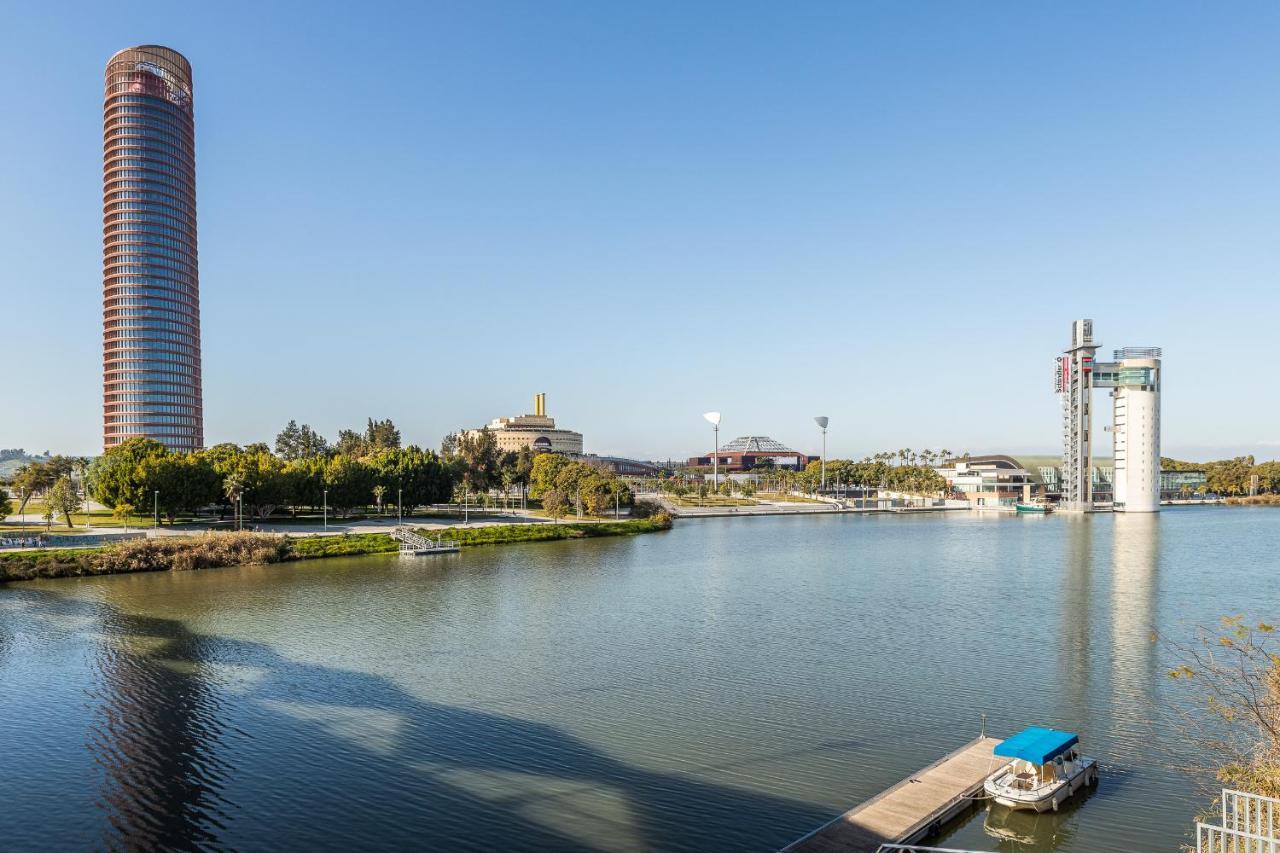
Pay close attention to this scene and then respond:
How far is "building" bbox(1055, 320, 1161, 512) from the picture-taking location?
167m

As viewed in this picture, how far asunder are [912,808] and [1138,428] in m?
177

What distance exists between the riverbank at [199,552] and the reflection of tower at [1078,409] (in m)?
136

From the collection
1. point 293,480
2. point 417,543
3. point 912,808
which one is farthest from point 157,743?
point 293,480

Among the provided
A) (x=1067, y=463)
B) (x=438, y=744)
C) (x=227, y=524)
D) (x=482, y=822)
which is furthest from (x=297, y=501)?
(x=1067, y=463)

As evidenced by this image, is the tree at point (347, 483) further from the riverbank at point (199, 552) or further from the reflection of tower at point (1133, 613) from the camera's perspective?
the reflection of tower at point (1133, 613)

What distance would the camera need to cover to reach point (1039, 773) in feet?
73.9

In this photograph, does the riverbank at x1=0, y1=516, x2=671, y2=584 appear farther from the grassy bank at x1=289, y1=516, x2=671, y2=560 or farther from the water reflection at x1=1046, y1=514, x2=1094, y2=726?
the water reflection at x1=1046, y1=514, x2=1094, y2=726


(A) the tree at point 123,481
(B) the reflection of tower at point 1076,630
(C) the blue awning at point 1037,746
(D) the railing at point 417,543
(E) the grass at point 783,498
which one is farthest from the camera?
(E) the grass at point 783,498

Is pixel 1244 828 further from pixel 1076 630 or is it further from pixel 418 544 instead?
pixel 418 544

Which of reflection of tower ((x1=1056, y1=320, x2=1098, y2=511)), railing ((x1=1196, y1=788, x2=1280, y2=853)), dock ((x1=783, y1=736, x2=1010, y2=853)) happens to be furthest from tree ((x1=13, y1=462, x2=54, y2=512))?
reflection of tower ((x1=1056, y1=320, x2=1098, y2=511))

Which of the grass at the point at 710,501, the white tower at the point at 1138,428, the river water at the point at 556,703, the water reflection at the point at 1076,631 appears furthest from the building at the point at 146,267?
the white tower at the point at 1138,428

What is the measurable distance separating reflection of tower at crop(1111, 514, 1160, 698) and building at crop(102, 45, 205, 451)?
562 ft

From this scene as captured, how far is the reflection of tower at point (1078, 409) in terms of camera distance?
6708 inches

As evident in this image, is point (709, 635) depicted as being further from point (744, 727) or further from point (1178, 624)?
point (1178, 624)
